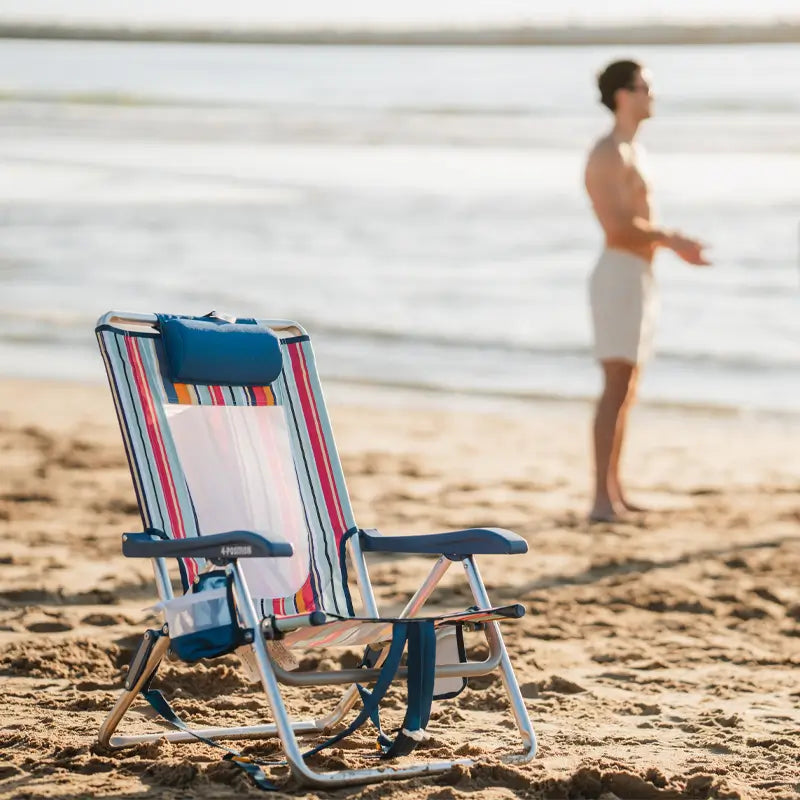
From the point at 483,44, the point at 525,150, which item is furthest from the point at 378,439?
the point at 525,150

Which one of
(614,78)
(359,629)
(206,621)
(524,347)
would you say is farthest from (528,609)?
(524,347)

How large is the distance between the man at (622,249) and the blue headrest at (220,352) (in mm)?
2402

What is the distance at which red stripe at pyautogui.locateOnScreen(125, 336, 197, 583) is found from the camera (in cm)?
320

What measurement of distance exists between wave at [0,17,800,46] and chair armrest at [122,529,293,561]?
6.30 m

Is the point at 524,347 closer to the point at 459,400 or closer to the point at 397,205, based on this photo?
the point at 459,400

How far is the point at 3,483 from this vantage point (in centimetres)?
640

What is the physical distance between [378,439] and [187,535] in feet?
15.4

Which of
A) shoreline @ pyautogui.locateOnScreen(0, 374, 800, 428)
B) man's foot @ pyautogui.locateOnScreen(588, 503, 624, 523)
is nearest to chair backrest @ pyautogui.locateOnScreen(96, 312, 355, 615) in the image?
man's foot @ pyautogui.locateOnScreen(588, 503, 624, 523)

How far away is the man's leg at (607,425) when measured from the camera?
575 centimetres

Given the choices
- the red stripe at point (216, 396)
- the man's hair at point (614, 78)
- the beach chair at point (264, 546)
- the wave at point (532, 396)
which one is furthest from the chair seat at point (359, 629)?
the wave at point (532, 396)

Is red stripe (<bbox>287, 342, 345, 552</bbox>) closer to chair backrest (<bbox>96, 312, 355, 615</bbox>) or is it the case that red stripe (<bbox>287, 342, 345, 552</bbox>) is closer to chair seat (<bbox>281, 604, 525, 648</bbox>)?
chair backrest (<bbox>96, 312, 355, 615</bbox>)

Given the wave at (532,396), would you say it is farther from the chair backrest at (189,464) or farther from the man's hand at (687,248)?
the chair backrest at (189,464)

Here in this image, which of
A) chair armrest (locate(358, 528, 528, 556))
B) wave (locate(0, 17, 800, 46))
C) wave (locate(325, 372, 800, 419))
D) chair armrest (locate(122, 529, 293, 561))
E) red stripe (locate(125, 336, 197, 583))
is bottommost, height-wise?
wave (locate(325, 372, 800, 419))

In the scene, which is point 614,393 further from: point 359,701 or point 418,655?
point 418,655
